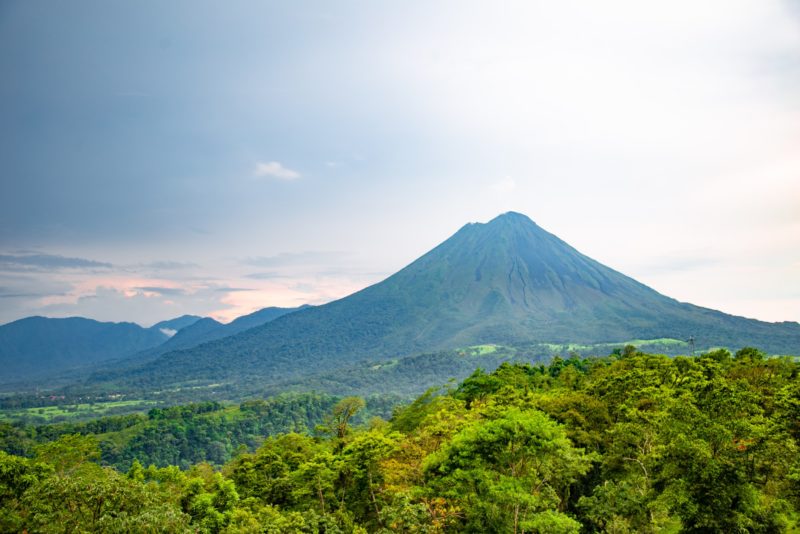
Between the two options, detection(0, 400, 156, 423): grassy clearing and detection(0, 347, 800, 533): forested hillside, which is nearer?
detection(0, 347, 800, 533): forested hillside

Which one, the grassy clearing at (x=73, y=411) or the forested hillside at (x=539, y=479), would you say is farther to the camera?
the grassy clearing at (x=73, y=411)

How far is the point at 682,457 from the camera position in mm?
16000

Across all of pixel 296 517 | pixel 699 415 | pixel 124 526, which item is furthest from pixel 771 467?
pixel 124 526

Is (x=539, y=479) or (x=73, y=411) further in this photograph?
(x=73, y=411)

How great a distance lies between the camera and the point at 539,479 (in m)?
19.1

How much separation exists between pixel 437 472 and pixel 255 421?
10913 centimetres

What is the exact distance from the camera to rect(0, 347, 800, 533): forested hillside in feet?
50.6

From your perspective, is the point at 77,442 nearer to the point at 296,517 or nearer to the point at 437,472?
the point at 296,517

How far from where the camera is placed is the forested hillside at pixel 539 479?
1541cm

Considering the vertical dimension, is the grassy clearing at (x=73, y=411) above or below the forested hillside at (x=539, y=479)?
below

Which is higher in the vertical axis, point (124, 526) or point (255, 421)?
point (124, 526)

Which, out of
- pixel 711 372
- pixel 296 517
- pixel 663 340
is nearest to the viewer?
pixel 296 517

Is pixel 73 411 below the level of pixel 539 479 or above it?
below

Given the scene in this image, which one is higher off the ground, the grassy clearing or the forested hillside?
the forested hillside
